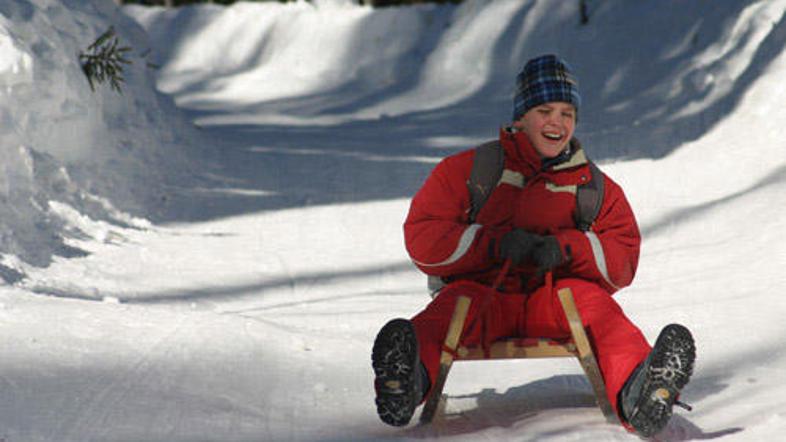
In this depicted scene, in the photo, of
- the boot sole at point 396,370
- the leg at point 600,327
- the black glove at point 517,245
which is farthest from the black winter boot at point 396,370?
the leg at point 600,327

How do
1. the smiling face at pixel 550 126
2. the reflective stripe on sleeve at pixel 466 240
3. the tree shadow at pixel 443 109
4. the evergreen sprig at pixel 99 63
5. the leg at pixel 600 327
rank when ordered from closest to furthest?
1. the leg at pixel 600 327
2. the reflective stripe on sleeve at pixel 466 240
3. the smiling face at pixel 550 126
4. the evergreen sprig at pixel 99 63
5. the tree shadow at pixel 443 109

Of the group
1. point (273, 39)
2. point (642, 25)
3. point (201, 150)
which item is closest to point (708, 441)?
point (201, 150)

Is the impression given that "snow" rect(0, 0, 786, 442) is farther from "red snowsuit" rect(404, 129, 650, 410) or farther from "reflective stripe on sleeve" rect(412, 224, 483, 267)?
"reflective stripe on sleeve" rect(412, 224, 483, 267)

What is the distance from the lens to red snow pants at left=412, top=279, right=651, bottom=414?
12.7ft

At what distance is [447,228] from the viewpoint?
13.5 ft

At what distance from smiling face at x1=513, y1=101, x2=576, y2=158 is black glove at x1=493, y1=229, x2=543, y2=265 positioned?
1.17 ft

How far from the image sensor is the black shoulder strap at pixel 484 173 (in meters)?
4.19

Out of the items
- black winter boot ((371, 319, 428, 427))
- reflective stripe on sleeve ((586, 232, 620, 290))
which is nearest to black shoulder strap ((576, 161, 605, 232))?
reflective stripe on sleeve ((586, 232, 620, 290))

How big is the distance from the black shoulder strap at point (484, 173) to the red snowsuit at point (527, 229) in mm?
20

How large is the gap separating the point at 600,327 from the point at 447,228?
57cm

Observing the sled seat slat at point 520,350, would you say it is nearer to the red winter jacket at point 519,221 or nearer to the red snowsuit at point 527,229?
the red snowsuit at point 527,229

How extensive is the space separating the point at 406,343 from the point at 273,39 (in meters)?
25.3

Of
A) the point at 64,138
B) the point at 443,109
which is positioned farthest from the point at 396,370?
the point at 443,109

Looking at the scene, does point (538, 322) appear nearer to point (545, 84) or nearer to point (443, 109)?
point (545, 84)
